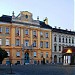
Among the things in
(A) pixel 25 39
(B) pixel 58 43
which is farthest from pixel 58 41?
(A) pixel 25 39

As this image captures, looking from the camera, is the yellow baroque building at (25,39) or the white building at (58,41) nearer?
the yellow baroque building at (25,39)

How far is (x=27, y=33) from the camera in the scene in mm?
59562

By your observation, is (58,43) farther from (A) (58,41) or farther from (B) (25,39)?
(B) (25,39)

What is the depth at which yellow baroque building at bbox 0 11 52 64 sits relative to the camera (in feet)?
183

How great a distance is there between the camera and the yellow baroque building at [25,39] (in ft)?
183

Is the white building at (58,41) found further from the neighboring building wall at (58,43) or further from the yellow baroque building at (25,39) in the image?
the yellow baroque building at (25,39)

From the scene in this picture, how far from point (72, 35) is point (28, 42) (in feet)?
61.0

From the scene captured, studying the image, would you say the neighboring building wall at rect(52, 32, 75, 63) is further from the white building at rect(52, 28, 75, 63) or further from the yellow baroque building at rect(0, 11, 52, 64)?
the yellow baroque building at rect(0, 11, 52, 64)

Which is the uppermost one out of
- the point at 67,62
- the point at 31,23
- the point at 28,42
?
the point at 31,23

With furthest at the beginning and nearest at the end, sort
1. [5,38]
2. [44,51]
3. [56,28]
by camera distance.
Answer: [56,28] → [44,51] → [5,38]

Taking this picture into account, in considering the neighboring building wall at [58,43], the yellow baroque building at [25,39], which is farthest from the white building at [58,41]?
the yellow baroque building at [25,39]

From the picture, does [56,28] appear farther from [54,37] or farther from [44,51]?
[44,51]

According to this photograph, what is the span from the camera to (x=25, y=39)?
5891 cm

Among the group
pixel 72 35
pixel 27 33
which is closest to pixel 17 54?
pixel 27 33
